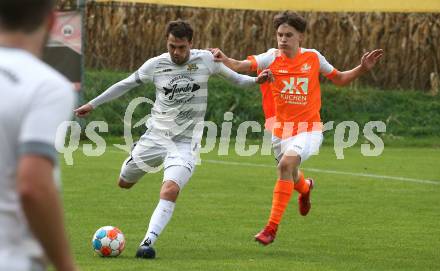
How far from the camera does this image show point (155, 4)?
92.7 ft

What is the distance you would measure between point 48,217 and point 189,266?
5811 millimetres

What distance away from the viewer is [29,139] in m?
3.46

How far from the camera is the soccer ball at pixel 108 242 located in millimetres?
9703

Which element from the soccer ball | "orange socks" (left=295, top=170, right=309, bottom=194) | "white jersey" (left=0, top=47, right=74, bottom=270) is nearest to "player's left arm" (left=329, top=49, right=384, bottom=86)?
"orange socks" (left=295, top=170, right=309, bottom=194)

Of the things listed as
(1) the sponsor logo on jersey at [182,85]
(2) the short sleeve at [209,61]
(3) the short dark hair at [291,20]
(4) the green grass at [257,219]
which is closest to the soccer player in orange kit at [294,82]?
(3) the short dark hair at [291,20]

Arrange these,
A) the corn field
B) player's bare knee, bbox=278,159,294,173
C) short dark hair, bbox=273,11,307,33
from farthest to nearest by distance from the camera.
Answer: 1. the corn field
2. short dark hair, bbox=273,11,307,33
3. player's bare knee, bbox=278,159,294,173

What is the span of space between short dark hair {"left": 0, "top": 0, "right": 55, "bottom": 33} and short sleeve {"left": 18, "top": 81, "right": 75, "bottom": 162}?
0.18 m

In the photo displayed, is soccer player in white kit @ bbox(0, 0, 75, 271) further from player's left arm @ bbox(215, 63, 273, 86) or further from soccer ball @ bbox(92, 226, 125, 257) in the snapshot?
player's left arm @ bbox(215, 63, 273, 86)

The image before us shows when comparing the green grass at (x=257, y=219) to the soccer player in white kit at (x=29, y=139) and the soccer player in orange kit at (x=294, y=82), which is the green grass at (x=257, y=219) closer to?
the soccer player in orange kit at (x=294, y=82)

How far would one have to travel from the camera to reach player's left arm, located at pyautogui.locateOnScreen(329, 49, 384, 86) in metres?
11.4

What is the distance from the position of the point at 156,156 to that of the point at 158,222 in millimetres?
1032

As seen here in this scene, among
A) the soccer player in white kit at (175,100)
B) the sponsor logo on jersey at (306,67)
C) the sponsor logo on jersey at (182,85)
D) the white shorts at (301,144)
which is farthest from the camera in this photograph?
the sponsor logo on jersey at (306,67)

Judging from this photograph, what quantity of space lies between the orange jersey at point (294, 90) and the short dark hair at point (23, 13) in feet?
26.5

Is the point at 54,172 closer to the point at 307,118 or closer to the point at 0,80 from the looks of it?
the point at 0,80
